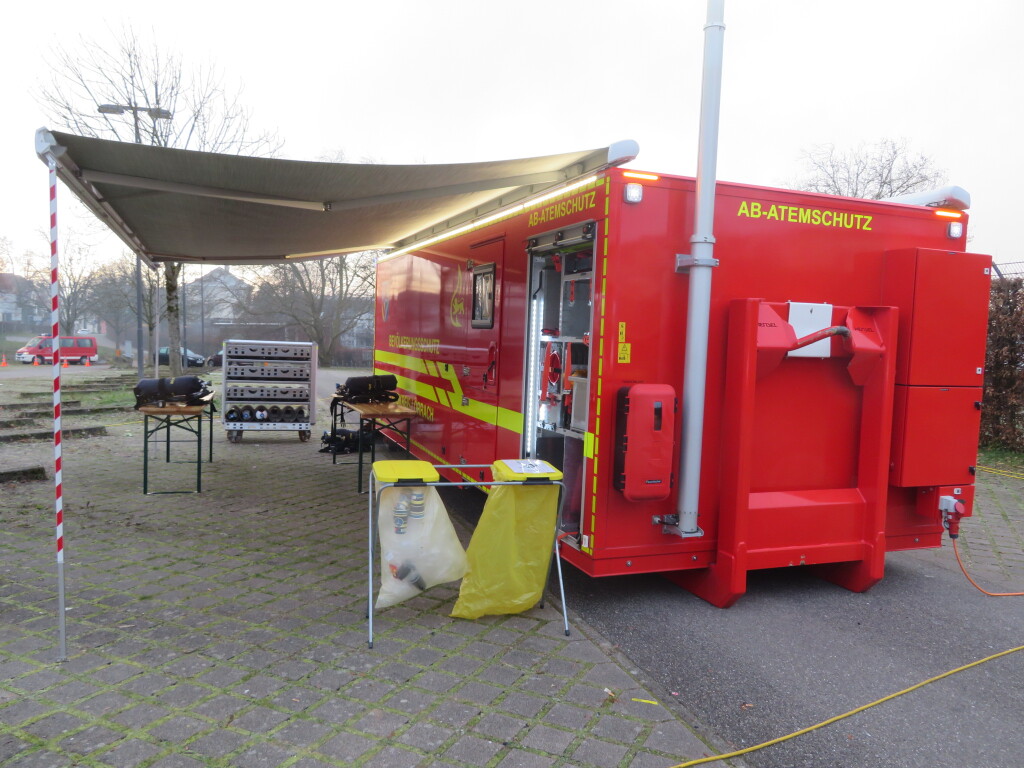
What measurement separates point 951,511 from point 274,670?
163 inches

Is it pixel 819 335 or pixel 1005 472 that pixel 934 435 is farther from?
pixel 1005 472

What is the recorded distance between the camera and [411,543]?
12.1 feet

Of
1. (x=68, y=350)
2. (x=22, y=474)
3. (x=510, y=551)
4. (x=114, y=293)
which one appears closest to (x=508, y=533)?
(x=510, y=551)

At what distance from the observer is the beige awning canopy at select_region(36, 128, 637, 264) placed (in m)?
3.86

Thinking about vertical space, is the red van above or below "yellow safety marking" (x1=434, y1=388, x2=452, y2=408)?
below

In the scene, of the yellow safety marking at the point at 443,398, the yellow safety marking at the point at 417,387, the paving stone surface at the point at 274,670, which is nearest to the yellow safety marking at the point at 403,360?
the yellow safety marking at the point at 417,387

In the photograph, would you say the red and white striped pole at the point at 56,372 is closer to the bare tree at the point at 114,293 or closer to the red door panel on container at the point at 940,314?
the red door panel on container at the point at 940,314

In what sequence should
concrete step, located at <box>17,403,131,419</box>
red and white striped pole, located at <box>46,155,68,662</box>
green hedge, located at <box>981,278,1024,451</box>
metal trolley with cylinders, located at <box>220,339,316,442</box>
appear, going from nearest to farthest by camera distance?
red and white striped pole, located at <box>46,155,68,662</box> → green hedge, located at <box>981,278,1024,451</box> → metal trolley with cylinders, located at <box>220,339,316,442</box> → concrete step, located at <box>17,403,131,419</box>

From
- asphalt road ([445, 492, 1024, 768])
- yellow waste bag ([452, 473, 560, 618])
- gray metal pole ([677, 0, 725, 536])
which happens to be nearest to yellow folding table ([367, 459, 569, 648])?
yellow waste bag ([452, 473, 560, 618])

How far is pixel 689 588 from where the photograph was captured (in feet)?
14.7

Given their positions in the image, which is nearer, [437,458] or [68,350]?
[437,458]

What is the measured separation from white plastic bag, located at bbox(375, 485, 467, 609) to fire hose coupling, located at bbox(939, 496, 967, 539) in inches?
125

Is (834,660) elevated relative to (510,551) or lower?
lower

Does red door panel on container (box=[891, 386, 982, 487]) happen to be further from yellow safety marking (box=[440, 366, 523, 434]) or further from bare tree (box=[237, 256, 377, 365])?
bare tree (box=[237, 256, 377, 365])
